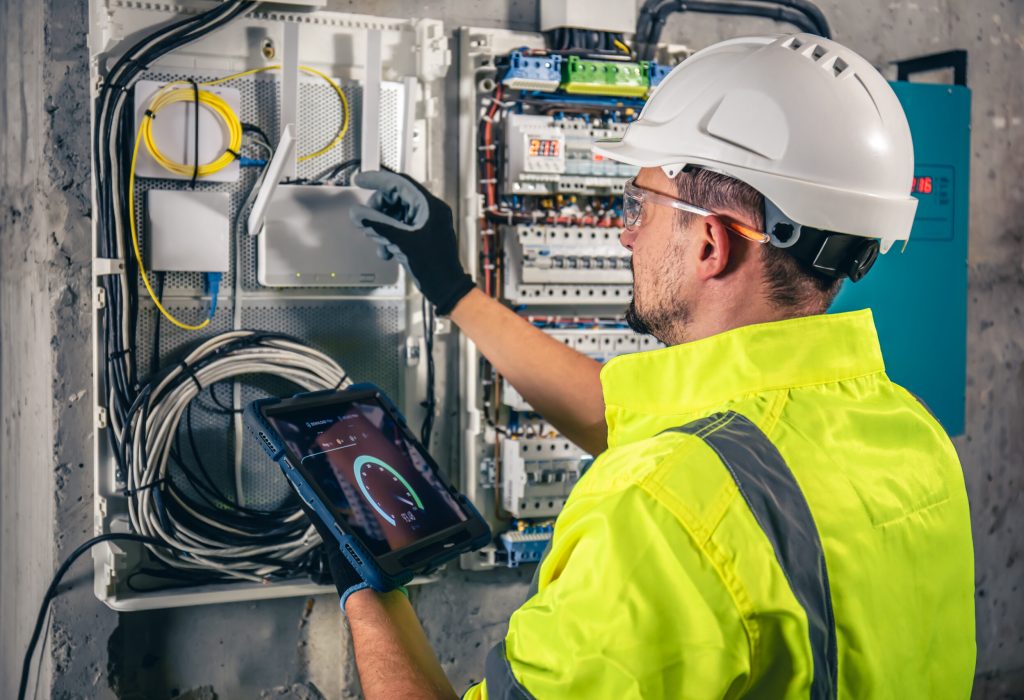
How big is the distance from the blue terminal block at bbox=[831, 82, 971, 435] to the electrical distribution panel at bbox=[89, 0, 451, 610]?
1281 millimetres

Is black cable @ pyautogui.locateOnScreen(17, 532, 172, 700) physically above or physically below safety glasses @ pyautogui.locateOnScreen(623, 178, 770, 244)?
below

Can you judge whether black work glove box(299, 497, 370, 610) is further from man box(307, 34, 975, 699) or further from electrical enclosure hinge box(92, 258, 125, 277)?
electrical enclosure hinge box(92, 258, 125, 277)

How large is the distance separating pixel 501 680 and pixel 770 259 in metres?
0.62

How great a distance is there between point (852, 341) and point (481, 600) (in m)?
1.44

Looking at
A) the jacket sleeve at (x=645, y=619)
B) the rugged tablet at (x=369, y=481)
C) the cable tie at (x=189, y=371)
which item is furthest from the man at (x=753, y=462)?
the cable tie at (x=189, y=371)

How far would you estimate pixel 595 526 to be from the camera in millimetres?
1042

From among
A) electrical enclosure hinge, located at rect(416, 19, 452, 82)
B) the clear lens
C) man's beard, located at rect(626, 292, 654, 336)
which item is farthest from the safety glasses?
electrical enclosure hinge, located at rect(416, 19, 452, 82)

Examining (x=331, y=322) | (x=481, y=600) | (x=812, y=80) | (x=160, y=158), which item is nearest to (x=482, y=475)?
(x=481, y=600)

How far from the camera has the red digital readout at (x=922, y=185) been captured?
2.59 m

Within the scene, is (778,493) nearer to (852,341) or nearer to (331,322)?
(852,341)

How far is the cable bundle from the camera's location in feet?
6.34

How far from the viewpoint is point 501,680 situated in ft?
3.59

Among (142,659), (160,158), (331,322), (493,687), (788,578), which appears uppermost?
(160,158)

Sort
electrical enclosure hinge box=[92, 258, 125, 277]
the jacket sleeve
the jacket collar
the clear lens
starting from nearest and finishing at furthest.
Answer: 1. the jacket sleeve
2. the jacket collar
3. the clear lens
4. electrical enclosure hinge box=[92, 258, 125, 277]
